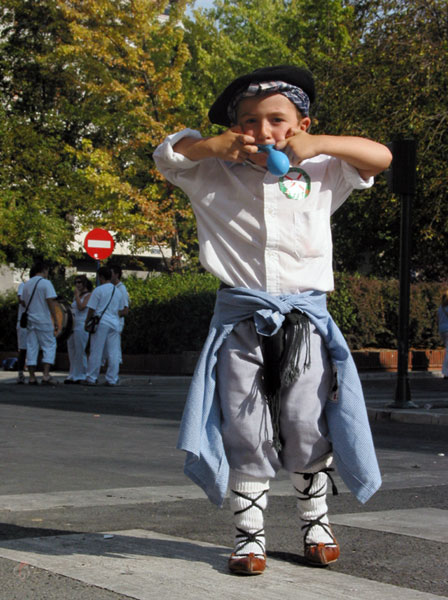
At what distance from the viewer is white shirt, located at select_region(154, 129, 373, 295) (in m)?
3.67

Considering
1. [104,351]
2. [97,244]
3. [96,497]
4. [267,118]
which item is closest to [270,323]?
[267,118]

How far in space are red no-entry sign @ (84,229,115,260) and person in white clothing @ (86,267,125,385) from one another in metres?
4.01

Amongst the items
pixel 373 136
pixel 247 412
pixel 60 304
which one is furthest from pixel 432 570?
pixel 373 136

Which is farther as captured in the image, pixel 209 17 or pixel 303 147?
pixel 209 17

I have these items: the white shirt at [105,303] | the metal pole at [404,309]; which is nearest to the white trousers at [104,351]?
the white shirt at [105,303]

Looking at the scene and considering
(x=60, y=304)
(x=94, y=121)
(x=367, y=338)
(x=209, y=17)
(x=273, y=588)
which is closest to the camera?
(x=273, y=588)

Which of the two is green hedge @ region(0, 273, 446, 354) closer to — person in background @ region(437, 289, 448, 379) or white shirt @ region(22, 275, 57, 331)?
person in background @ region(437, 289, 448, 379)

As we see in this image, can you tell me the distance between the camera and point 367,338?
21438mm

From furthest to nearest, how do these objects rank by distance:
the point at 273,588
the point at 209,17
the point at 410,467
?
the point at 209,17 < the point at 410,467 < the point at 273,588

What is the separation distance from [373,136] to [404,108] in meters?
0.94

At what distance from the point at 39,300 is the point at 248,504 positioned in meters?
13.2

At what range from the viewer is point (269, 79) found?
12.1 feet

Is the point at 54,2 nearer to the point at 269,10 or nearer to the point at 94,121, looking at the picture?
the point at 94,121

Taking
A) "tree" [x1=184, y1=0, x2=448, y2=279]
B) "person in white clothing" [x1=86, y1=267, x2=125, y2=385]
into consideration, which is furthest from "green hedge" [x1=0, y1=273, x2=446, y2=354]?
"person in white clothing" [x1=86, y1=267, x2=125, y2=385]
